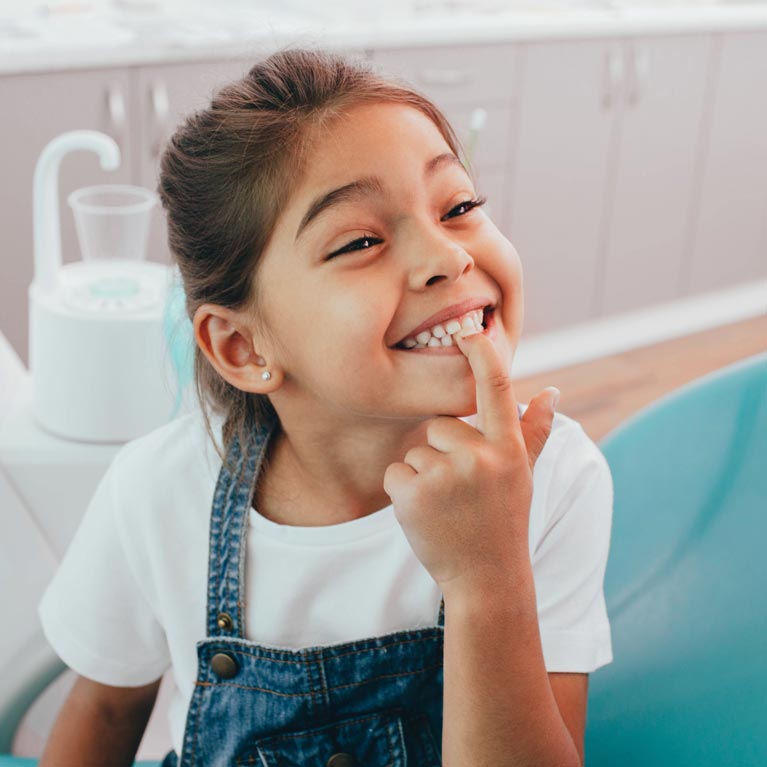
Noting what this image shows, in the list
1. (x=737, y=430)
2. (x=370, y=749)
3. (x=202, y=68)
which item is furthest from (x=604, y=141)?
(x=370, y=749)

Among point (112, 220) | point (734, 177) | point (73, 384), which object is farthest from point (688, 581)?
point (734, 177)

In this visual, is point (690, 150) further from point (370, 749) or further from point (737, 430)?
point (370, 749)

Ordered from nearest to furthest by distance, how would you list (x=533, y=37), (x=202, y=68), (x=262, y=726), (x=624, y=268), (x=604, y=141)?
(x=262, y=726), (x=202, y=68), (x=533, y=37), (x=604, y=141), (x=624, y=268)

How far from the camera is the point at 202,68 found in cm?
258

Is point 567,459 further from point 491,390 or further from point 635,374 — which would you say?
point 635,374

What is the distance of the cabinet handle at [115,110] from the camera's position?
246 cm

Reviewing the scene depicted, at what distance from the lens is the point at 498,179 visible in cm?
317

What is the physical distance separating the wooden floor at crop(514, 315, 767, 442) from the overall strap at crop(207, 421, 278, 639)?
1993 mm

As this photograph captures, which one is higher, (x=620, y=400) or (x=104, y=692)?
(x=104, y=692)

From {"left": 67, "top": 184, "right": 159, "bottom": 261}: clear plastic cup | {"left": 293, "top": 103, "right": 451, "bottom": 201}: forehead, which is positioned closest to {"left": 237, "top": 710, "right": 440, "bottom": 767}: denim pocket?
{"left": 293, "top": 103, "right": 451, "bottom": 201}: forehead

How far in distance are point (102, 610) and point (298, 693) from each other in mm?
195

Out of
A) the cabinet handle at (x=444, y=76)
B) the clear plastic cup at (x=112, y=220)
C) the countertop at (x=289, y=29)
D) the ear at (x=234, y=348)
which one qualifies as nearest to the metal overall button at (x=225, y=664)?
the ear at (x=234, y=348)

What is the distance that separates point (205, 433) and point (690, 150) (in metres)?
2.90

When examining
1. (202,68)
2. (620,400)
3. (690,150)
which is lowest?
(620,400)
